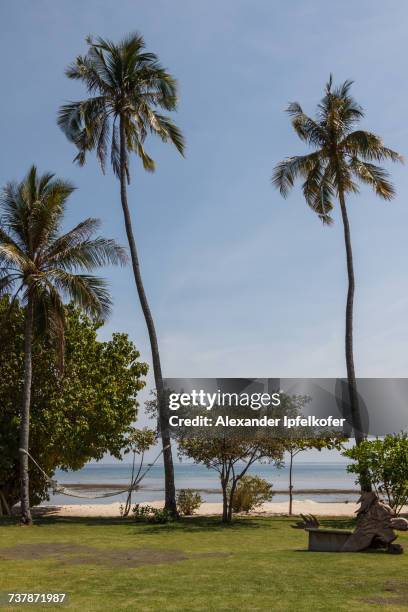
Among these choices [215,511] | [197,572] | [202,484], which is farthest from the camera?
[202,484]

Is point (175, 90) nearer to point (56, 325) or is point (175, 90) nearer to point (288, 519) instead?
point (56, 325)

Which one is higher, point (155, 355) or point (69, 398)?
point (155, 355)

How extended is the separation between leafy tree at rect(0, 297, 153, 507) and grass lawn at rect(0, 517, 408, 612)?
20.3ft

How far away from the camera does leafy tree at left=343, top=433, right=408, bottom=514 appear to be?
19328 millimetres

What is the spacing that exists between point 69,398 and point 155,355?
399 cm

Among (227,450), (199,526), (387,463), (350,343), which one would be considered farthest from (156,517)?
(350,343)

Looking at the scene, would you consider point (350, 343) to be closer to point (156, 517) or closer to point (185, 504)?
point (185, 504)

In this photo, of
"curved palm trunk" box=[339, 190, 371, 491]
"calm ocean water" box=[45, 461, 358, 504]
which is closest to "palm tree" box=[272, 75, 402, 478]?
"curved palm trunk" box=[339, 190, 371, 491]

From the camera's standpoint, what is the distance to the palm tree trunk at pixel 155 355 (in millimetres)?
24156

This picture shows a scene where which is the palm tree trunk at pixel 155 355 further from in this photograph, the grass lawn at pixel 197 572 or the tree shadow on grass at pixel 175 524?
the grass lawn at pixel 197 572

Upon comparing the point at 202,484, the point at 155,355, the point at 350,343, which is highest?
the point at 350,343

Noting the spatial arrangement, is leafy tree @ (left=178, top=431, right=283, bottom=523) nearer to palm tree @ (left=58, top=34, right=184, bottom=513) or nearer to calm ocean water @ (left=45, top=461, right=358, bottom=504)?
palm tree @ (left=58, top=34, right=184, bottom=513)

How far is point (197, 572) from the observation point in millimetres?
11641

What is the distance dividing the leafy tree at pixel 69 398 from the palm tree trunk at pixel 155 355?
9.23 ft
